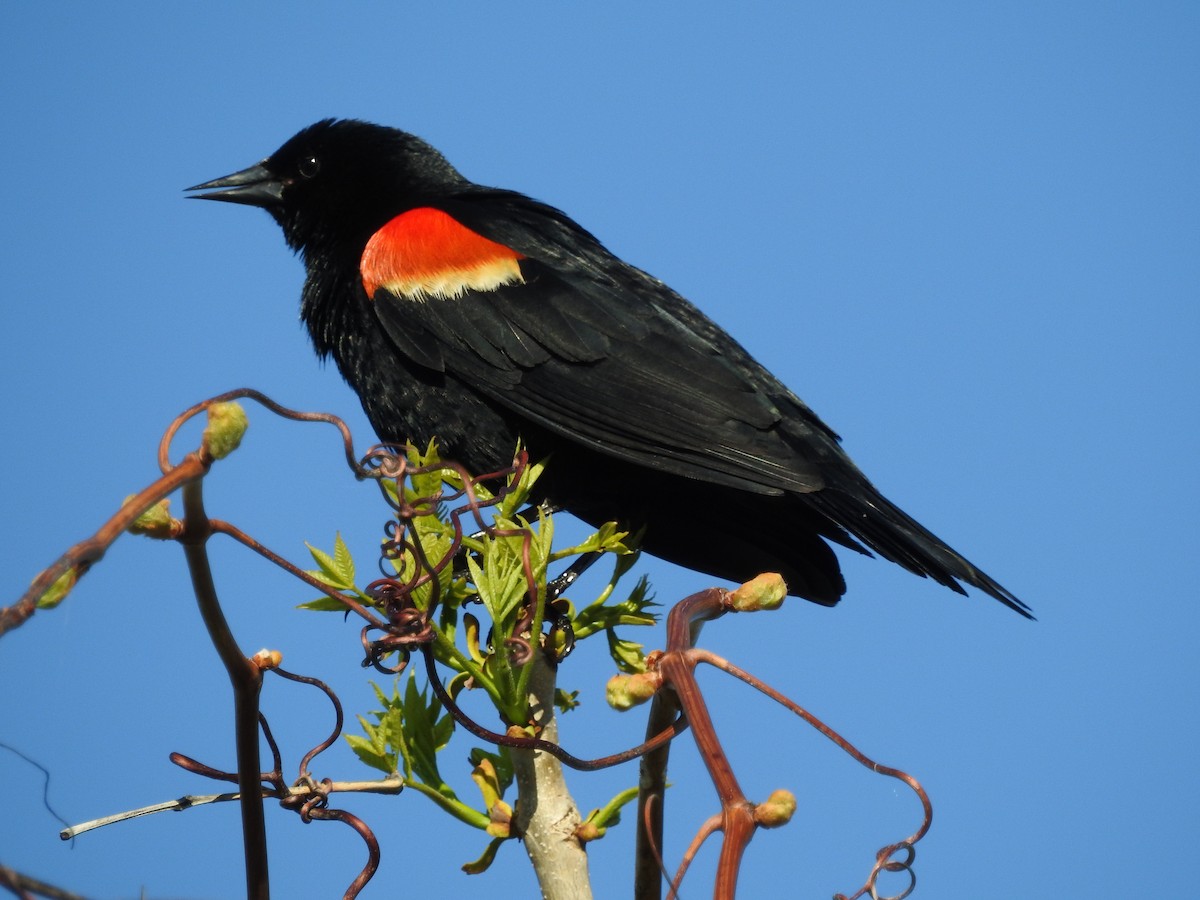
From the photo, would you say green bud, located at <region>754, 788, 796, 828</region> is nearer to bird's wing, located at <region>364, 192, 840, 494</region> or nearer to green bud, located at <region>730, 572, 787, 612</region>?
green bud, located at <region>730, 572, 787, 612</region>

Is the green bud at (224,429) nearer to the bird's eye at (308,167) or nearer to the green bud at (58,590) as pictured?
the green bud at (58,590)

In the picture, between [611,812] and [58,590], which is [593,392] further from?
[58,590]

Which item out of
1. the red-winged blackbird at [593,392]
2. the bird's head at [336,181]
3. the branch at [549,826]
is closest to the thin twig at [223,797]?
the branch at [549,826]

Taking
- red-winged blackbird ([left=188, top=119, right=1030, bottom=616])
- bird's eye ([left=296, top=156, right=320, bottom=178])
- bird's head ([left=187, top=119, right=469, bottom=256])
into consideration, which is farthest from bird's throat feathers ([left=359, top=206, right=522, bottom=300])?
bird's eye ([left=296, top=156, right=320, bottom=178])

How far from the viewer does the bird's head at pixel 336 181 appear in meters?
3.99

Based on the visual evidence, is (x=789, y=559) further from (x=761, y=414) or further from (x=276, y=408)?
(x=276, y=408)

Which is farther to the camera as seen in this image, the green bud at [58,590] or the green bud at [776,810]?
the green bud at [776,810]

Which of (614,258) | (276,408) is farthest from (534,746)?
(614,258)

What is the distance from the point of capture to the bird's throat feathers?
3.38 m

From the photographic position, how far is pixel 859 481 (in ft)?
10.0

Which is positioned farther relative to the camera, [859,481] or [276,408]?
[859,481]

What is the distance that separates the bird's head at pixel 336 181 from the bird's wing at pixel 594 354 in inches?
18.0

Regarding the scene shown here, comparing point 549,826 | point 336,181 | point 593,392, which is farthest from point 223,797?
point 336,181

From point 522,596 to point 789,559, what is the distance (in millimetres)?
1438
